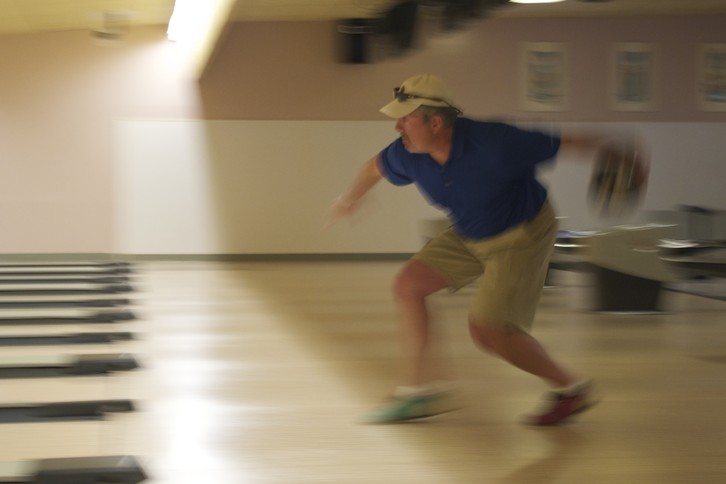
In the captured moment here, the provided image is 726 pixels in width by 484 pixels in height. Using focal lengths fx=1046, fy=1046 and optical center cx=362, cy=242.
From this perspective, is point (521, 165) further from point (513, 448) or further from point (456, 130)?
point (513, 448)

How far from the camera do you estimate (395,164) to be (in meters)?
3.59

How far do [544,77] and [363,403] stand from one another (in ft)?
30.2

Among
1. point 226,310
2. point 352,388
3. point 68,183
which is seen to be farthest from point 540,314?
point 68,183

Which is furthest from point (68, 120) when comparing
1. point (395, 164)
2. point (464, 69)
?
point (395, 164)

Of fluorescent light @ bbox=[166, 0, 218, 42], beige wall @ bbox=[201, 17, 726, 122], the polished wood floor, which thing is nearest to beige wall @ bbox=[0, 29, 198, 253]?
beige wall @ bbox=[201, 17, 726, 122]

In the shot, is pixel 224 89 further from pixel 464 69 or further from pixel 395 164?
pixel 395 164

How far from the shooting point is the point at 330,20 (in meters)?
12.3

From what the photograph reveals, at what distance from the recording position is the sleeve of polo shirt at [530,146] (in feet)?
10.8

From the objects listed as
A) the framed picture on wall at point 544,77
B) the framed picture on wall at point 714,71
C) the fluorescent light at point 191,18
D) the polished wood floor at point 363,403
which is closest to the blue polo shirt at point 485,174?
the polished wood floor at point 363,403

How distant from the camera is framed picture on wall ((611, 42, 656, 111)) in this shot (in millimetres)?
12531

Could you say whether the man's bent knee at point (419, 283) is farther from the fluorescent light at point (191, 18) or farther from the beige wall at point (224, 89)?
the beige wall at point (224, 89)

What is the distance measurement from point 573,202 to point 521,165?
9.33 m

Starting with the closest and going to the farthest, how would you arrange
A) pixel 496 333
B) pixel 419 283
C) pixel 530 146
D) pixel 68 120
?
pixel 530 146
pixel 496 333
pixel 419 283
pixel 68 120

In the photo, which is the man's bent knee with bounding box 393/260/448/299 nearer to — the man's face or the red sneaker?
the man's face
